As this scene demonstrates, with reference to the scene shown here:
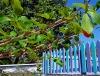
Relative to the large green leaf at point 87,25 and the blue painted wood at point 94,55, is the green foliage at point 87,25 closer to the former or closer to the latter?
the large green leaf at point 87,25

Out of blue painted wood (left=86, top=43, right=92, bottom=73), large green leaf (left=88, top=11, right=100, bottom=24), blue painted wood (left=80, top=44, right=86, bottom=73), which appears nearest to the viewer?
large green leaf (left=88, top=11, right=100, bottom=24)

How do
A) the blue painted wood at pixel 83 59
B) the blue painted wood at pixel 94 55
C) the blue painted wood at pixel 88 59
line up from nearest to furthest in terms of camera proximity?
the blue painted wood at pixel 94 55, the blue painted wood at pixel 88 59, the blue painted wood at pixel 83 59

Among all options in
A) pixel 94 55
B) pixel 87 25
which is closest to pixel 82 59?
pixel 94 55

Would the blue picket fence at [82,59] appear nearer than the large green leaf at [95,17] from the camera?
No

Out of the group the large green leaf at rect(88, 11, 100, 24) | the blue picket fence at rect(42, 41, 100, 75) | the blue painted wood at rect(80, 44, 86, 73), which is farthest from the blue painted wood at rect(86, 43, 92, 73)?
the large green leaf at rect(88, 11, 100, 24)

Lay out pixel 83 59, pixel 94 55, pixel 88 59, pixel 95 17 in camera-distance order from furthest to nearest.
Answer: pixel 83 59 < pixel 88 59 < pixel 94 55 < pixel 95 17

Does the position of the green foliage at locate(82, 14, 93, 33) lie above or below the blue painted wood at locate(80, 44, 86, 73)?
below

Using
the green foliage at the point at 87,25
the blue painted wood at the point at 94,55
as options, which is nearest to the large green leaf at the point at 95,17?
the green foliage at the point at 87,25

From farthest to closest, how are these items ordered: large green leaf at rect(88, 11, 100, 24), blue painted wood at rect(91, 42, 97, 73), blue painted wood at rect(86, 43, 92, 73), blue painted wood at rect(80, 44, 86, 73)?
blue painted wood at rect(80, 44, 86, 73) < blue painted wood at rect(86, 43, 92, 73) < blue painted wood at rect(91, 42, 97, 73) < large green leaf at rect(88, 11, 100, 24)

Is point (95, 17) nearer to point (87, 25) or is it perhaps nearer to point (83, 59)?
point (87, 25)

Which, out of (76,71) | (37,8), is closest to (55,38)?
(76,71)

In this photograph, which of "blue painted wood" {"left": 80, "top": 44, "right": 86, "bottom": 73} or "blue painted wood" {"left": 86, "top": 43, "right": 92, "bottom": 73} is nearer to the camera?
"blue painted wood" {"left": 86, "top": 43, "right": 92, "bottom": 73}

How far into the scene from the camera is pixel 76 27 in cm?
114

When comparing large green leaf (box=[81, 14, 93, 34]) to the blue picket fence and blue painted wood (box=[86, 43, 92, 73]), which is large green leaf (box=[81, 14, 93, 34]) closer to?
the blue picket fence
